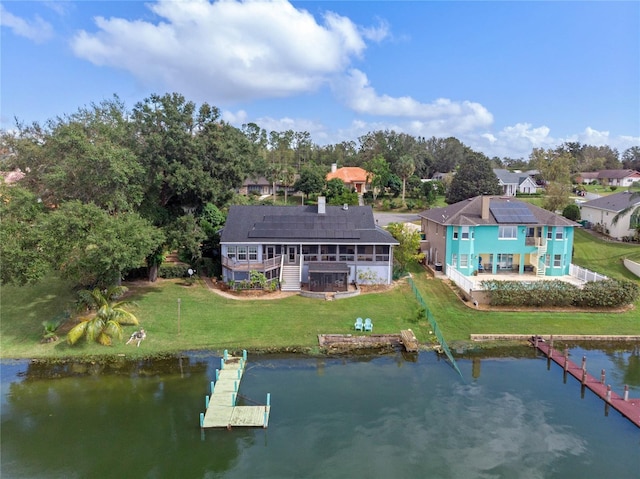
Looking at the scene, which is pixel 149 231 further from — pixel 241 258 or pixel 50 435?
pixel 50 435

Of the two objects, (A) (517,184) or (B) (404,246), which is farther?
(A) (517,184)

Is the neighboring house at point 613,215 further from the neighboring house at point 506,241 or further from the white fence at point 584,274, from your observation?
the white fence at point 584,274

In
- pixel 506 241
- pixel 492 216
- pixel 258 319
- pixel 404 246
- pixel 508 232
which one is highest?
pixel 492 216

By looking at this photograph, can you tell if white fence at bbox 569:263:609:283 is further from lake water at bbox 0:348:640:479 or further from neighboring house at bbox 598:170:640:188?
neighboring house at bbox 598:170:640:188

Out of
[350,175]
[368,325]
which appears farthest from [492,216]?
[350,175]

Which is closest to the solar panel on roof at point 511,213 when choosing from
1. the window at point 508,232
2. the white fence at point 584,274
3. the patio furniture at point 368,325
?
the window at point 508,232

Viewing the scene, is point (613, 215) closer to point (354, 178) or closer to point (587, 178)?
point (354, 178)
